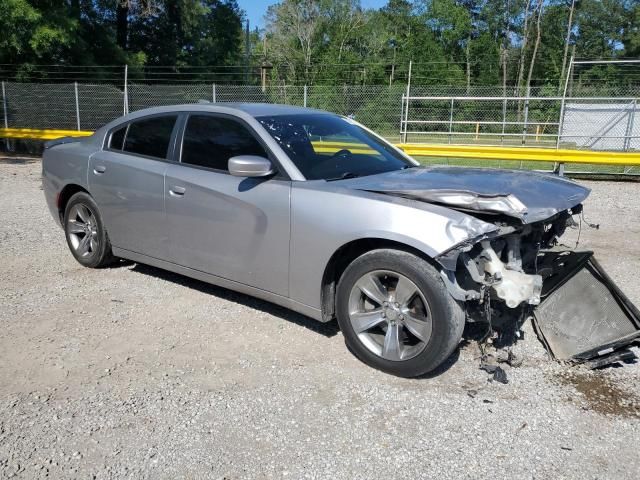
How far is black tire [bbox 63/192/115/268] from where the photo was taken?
527cm

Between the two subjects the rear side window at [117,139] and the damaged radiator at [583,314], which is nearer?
the damaged radiator at [583,314]

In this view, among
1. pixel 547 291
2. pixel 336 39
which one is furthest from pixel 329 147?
pixel 336 39

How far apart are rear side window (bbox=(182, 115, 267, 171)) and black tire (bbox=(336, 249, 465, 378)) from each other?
3.82 feet

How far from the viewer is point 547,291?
398cm

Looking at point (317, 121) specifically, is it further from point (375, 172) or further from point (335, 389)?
point (335, 389)

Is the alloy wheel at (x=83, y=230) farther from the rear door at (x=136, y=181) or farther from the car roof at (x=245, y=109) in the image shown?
the car roof at (x=245, y=109)

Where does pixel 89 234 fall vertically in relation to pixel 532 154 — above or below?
below

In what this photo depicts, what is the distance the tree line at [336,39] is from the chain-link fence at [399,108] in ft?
8.30

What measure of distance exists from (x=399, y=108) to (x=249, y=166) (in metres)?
13.3

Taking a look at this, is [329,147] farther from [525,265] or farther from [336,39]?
[336,39]

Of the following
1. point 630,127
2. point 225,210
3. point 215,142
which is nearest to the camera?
point 225,210

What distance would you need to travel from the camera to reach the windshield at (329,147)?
4.04 m

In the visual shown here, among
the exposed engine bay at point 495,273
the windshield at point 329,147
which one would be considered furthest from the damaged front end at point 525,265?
the windshield at point 329,147

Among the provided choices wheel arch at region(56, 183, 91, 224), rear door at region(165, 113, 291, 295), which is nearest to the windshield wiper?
rear door at region(165, 113, 291, 295)
